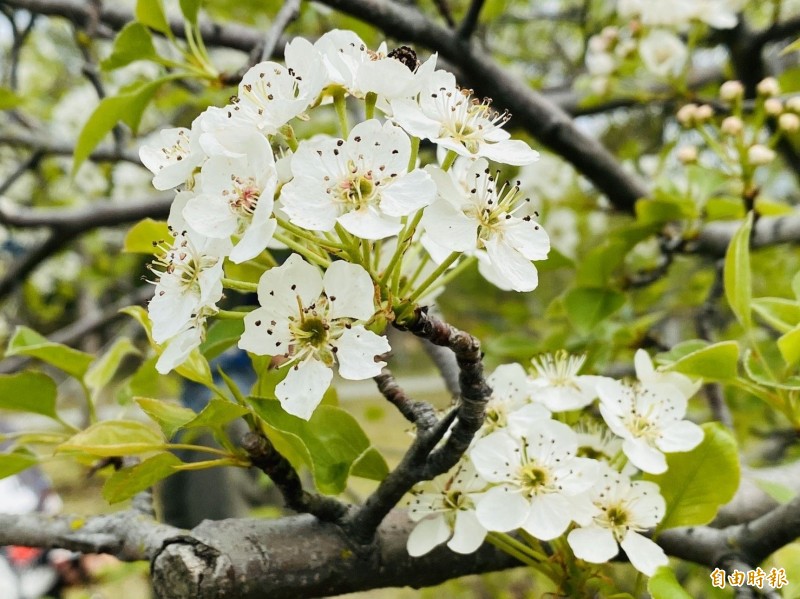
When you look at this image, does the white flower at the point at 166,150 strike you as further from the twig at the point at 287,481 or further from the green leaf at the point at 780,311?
the green leaf at the point at 780,311

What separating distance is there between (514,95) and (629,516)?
2.58 feet

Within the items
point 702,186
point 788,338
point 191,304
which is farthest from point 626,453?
point 702,186

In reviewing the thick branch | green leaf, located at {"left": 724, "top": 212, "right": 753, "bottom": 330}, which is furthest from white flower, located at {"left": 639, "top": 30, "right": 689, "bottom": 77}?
green leaf, located at {"left": 724, "top": 212, "right": 753, "bottom": 330}

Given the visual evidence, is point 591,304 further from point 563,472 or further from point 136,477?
point 136,477

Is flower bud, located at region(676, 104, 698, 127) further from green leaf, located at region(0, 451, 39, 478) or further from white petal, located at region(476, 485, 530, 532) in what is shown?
green leaf, located at region(0, 451, 39, 478)

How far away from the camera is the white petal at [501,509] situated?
563 millimetres

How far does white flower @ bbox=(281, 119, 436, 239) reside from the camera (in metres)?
0.47

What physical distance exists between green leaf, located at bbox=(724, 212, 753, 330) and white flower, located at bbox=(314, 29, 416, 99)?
36cm

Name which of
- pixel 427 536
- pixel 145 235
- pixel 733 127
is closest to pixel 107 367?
pixel 145 235

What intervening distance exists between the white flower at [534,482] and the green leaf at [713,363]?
13 cm

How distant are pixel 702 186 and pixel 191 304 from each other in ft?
3.08

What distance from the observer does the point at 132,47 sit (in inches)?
34.7

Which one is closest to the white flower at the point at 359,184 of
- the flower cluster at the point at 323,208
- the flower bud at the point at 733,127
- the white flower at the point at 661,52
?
the flower cluster at the point at 323,208

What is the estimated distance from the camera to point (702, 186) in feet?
3.85
